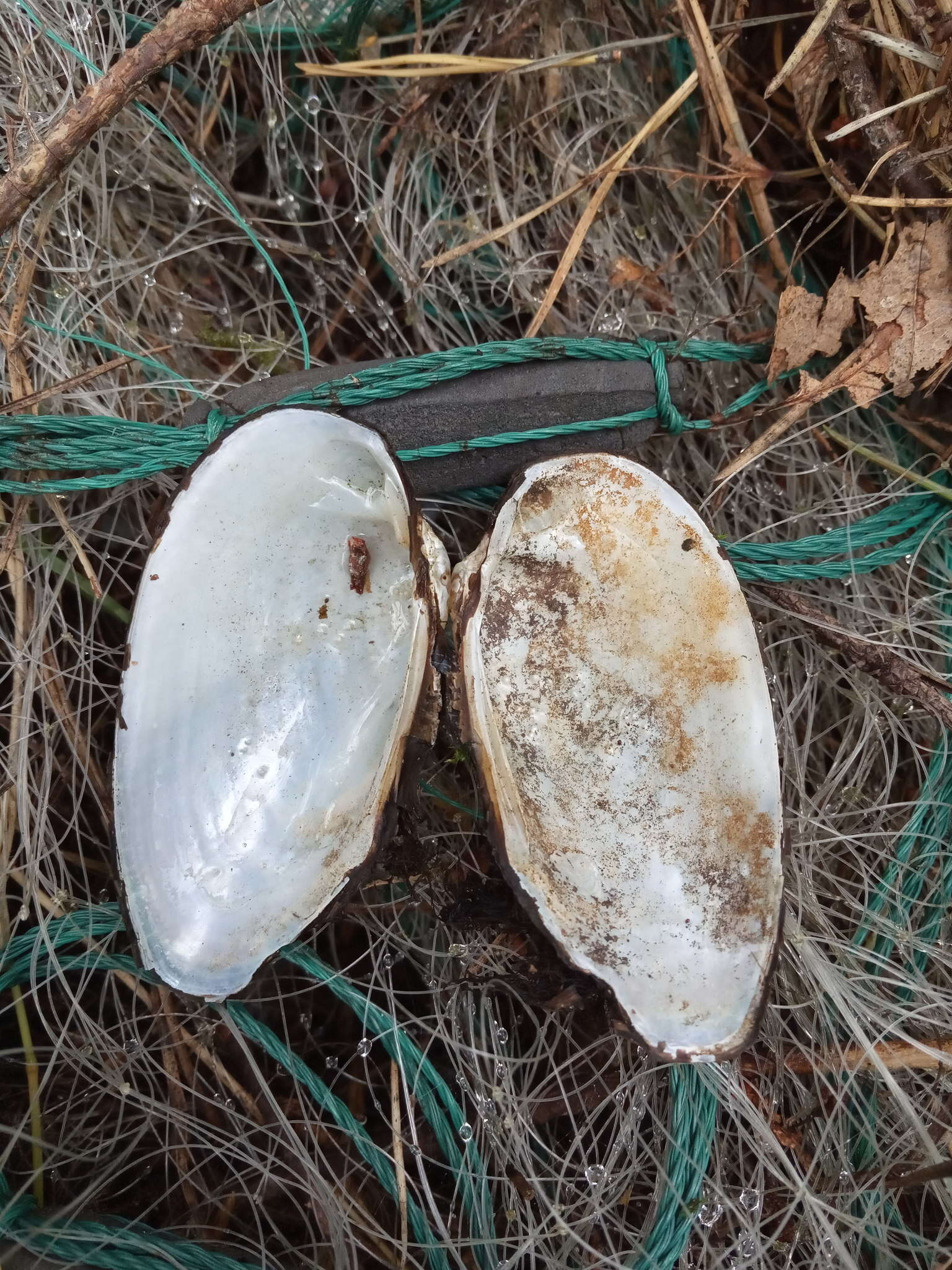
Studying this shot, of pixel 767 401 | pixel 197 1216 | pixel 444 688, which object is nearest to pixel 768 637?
pixel 767 401

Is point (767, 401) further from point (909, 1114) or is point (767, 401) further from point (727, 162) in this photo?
point (909, 1114)

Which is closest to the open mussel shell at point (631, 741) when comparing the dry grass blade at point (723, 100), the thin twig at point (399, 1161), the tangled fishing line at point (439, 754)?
the tangled fishing line at point (439, 754)

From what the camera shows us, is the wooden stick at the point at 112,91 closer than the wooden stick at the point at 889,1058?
Yes

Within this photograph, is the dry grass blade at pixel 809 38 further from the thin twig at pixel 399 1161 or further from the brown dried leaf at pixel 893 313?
the thin twig at pixel 399 1161

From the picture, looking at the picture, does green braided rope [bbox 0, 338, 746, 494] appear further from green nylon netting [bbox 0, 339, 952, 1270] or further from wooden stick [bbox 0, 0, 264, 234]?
wooden stick [bbox 0, 0, 264, 234]

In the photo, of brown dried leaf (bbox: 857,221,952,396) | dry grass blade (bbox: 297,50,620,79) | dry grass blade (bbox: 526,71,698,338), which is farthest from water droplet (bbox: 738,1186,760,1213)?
dry grass blade (bbox: 297,50,620,79)

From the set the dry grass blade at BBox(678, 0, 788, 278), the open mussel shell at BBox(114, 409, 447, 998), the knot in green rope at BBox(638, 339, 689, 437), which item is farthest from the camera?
the dry grass blade at BBox(678, 0, 788, 278)

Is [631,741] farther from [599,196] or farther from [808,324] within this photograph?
[599,196]

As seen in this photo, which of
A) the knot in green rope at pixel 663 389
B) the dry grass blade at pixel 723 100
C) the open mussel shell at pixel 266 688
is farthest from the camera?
the dry grass blade at pixel 723 100
